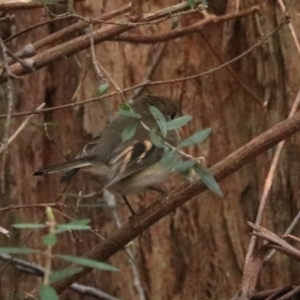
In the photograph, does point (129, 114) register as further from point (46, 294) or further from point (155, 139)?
point (46, 294)

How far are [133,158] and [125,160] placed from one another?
0.07 feet

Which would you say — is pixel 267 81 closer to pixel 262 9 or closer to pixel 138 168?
pixel 262 9

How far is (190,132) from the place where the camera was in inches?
99.3

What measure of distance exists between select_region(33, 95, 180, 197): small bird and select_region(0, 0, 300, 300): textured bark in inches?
12.6

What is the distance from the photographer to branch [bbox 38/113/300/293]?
1.61m

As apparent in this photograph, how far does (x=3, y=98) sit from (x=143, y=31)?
50 centimetres

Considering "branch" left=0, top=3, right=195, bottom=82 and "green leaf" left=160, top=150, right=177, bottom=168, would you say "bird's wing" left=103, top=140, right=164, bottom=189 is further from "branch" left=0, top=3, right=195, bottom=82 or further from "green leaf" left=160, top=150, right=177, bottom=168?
"green leaf" left=160, top=150, right=177, bottom=168

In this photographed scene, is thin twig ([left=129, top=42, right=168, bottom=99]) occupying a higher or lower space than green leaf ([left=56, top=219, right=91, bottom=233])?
higher

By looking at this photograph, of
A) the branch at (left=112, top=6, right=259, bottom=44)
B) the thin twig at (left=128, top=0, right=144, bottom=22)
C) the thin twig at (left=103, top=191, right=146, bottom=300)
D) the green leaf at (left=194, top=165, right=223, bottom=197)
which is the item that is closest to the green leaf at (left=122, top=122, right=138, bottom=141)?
the green leaf at (left=194, top=165, right=223, bottom=197)

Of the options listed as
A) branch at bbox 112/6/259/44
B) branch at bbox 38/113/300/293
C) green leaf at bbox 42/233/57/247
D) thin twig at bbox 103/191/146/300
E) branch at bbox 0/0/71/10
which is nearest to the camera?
green leaf at bbox 42/233/57/247

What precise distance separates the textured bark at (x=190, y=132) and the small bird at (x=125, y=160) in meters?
0.32

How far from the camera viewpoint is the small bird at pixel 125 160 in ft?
6.83

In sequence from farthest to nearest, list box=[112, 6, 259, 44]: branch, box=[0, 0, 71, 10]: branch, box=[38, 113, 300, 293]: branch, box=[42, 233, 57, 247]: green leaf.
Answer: box=[112, 6, 259, 44]: branch, box=[0, 0, 71, 10]: branch, box=[38, 113, 300, 293]: branch, box=[42, 233, 57, 247]: green leaf

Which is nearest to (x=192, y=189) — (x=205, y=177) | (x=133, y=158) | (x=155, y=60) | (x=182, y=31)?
(x=205, y=177)
